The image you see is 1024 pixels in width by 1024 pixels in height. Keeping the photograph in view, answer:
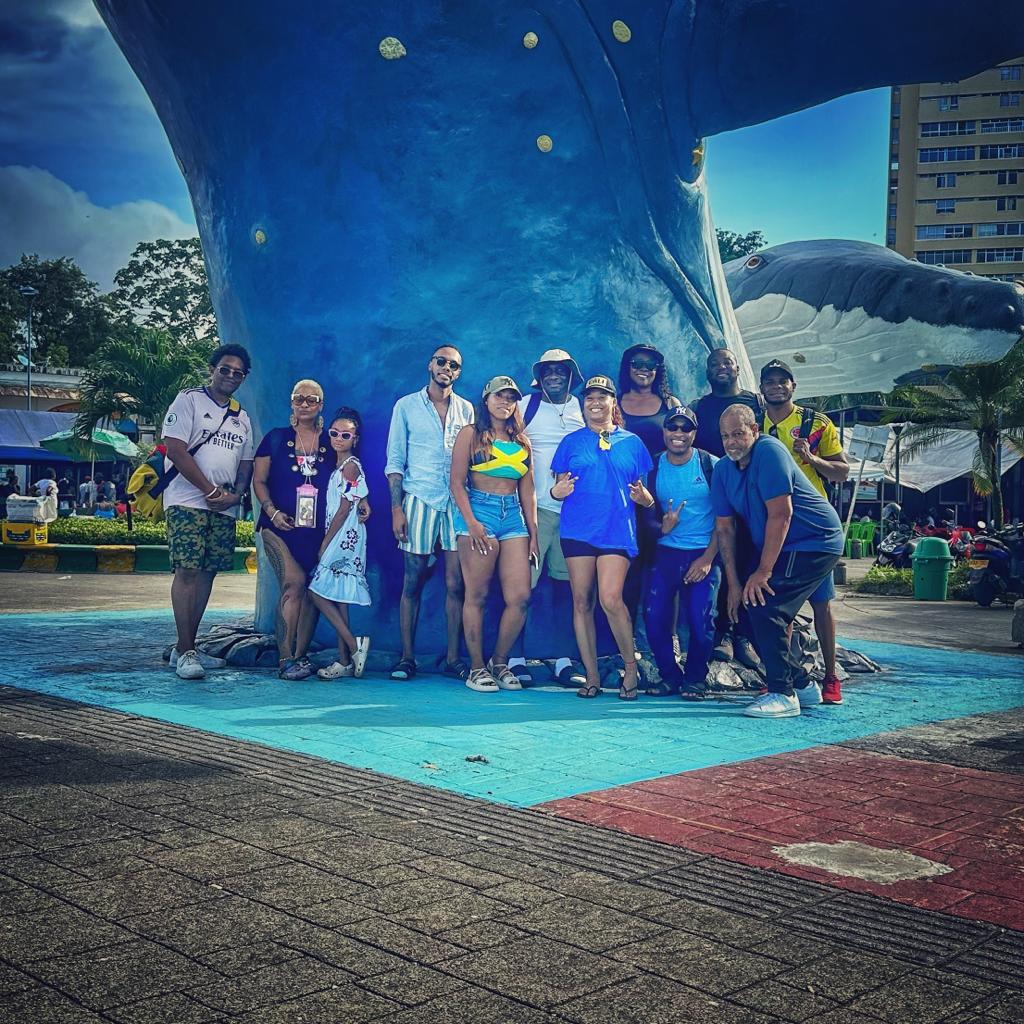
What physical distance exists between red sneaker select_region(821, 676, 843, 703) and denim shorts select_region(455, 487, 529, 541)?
6.42ft

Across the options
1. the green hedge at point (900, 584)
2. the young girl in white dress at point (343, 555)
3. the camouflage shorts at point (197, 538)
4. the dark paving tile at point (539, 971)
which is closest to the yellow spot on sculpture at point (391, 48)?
the young girl in white dress at point (343, 555)

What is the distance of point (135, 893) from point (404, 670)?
13.5 feet

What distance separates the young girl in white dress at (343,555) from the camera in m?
7.20

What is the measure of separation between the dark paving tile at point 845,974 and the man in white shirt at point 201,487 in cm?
490

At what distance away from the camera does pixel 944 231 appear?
79375 mm

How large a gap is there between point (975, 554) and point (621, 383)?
582 inches

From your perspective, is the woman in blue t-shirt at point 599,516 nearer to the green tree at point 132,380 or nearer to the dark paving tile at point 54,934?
the dark paving tile at point 54,934

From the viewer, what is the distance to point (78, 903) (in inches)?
122

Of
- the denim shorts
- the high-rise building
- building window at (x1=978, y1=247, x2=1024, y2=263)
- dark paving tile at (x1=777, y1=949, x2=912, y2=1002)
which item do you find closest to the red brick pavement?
dark paving tile at (x1=777, y1=949, x2=912, y2=1002)

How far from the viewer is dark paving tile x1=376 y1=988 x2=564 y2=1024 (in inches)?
98.1

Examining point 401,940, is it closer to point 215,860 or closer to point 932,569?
point 215,860

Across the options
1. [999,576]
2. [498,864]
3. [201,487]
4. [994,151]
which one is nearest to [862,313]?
[201,487]

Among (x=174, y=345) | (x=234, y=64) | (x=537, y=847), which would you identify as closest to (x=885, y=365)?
(x=234, y=64)

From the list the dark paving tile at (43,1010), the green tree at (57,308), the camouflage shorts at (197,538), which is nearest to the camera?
the dark paving tile at (43,1010)
